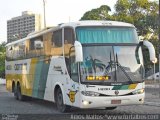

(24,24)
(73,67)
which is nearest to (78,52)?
(73,67)

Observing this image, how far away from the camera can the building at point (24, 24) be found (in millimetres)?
90062

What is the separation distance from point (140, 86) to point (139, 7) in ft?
139

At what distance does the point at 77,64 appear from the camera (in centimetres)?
1537

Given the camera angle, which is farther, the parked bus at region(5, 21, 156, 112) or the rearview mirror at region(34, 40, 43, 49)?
the rearview mirror at region(34, 40, 43, 49)

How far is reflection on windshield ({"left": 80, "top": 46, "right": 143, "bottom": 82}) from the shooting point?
15.1m


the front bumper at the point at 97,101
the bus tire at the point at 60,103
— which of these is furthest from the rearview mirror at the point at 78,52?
the bus tire at the point at 60,103

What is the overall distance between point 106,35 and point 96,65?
1.37 m

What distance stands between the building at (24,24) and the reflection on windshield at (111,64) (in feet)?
229

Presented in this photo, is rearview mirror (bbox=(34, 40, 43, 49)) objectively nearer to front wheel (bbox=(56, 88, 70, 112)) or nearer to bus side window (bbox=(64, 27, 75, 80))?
front wheel (bbox=(56, 88, 70, 112))

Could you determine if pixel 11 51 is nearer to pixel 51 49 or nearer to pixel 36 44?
pixel 36 44

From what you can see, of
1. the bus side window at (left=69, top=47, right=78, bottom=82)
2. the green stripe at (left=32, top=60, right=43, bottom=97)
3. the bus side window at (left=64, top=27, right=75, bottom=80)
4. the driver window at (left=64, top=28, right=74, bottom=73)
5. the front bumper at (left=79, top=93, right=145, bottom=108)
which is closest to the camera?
the front bumper at (left=79, top=93, right=145, bottom=108)

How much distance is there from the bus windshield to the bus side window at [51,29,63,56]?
1547mm

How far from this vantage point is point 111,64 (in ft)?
50.1

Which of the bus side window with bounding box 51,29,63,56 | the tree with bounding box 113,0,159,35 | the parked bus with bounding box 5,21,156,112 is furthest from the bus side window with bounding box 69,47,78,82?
the tree with bounding box 113,0,159,35
